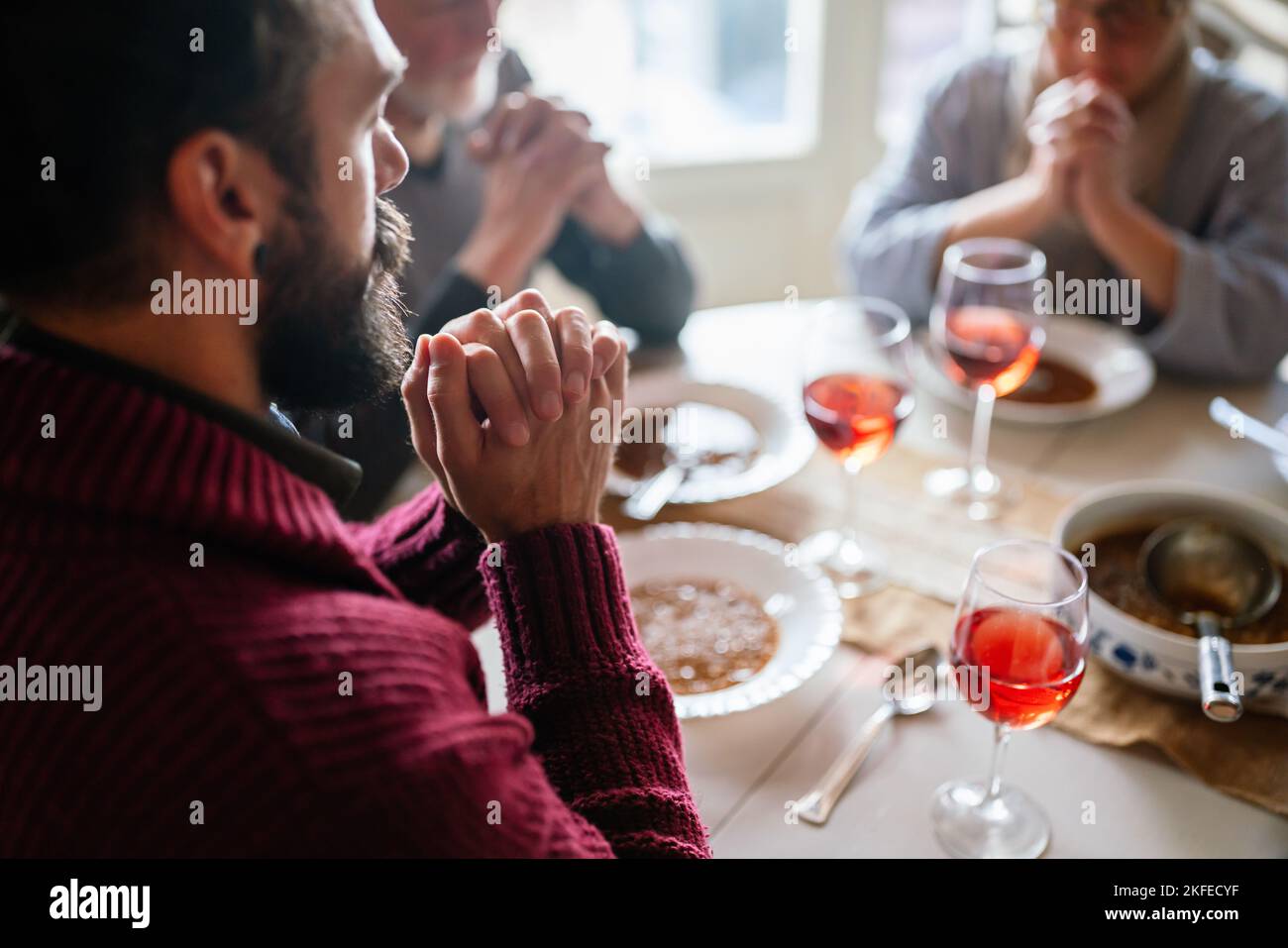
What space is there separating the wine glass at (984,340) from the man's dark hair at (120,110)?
726 millimetres

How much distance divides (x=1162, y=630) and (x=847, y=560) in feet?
0.86

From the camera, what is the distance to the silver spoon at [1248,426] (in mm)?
1075

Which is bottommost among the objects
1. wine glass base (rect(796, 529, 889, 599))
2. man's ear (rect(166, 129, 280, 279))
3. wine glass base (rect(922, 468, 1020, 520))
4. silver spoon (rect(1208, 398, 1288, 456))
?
wine glass base (rect(796, 529, 889, 599))

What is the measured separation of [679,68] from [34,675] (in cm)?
222

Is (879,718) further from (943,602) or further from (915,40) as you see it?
(915,40)

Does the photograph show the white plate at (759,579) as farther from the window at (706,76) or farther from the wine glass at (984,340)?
the window at (706,76)

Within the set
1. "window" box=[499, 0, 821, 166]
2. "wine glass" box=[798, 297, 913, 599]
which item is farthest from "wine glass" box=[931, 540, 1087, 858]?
"window" box=[499, 0, 821, 166]

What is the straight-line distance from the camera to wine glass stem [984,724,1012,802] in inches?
27.6

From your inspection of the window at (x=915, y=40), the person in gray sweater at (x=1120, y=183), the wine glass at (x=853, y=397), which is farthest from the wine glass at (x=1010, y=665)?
the window at (x=915, y=40)

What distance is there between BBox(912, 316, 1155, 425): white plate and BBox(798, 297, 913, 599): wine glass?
24 cm

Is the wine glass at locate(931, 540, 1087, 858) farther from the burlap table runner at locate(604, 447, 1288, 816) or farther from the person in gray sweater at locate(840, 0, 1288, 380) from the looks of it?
the person in gray sweater at locate(840, 0, 1288, 380)

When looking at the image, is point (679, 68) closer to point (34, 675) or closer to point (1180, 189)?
point (1180, 189)

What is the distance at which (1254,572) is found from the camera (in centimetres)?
82
